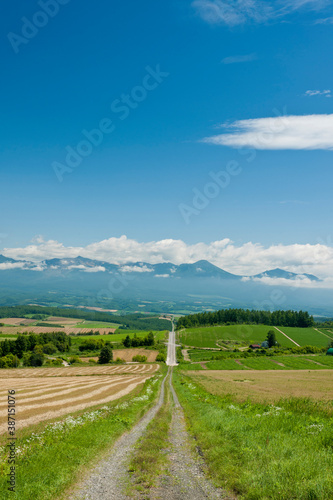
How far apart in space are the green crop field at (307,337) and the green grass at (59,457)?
153996mm

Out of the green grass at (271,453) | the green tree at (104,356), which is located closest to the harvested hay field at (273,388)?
the green grass at (271,453)

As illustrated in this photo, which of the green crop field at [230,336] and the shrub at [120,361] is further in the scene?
the green crop field at [230,336]

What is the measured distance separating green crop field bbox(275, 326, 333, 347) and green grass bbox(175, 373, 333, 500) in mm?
149766

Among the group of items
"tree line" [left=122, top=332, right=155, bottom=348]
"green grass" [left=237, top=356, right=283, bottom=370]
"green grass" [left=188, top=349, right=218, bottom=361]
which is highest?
"green grass" [left=237, top=356, right=283, bottom=370]

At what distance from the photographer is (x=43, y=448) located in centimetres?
1459

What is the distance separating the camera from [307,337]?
164875 mm

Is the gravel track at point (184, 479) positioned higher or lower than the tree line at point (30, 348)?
higher

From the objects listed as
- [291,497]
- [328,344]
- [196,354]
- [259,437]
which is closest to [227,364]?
[196,354]

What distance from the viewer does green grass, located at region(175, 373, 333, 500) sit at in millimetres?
9227

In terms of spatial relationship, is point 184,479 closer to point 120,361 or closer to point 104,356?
point 104,356

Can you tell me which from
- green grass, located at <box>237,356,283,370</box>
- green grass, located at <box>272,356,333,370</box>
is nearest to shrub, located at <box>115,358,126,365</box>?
green grass, located at <box>237,356,283,370</box>

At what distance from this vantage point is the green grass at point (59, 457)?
10.1 metres

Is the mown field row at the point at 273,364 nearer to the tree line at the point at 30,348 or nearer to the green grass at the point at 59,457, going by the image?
the tree line at the point at 30,348

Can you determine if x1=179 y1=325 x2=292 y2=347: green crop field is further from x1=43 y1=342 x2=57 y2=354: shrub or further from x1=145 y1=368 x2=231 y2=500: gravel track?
x1=145 y1=368 x2=231 y2=500: gravel track
